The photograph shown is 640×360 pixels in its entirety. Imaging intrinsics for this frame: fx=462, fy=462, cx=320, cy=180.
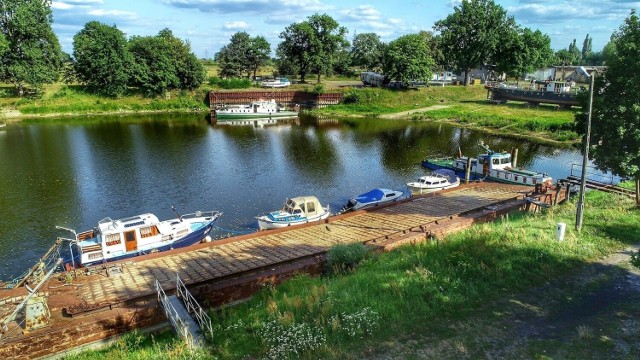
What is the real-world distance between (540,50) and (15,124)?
297ft

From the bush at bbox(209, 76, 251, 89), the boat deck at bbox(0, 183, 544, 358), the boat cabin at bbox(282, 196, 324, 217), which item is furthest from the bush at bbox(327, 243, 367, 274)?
the bush at bbox(209, 76, 251, 89)

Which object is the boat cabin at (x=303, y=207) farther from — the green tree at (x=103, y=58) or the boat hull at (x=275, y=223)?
the green tree at (x=103, y=58)

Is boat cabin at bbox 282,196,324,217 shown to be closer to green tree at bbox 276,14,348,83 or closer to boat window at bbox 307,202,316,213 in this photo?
boat window at bbox 307,202,316,213

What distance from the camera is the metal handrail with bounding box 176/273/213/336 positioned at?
1360 cm

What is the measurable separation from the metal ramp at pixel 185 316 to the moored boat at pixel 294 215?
11348 mm

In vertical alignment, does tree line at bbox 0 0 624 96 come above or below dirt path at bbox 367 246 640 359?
above

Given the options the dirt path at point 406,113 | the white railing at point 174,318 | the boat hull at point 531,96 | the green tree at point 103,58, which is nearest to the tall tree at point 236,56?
the green tree at point 103,58

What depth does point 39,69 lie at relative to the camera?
77688 mm

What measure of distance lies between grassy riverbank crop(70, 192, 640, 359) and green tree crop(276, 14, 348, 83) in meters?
78.9

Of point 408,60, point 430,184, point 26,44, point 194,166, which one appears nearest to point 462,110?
point 408,60

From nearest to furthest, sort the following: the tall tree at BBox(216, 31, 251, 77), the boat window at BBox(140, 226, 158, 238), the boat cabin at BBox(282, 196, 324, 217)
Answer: the boat window at BBox(140, 226, 158, 238)
the boat cabin at BBox(282, 196, 324, 217)
the tall tree at BBox(216, 31, 251, 77)

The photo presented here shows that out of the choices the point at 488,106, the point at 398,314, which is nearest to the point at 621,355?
the point at 398,314

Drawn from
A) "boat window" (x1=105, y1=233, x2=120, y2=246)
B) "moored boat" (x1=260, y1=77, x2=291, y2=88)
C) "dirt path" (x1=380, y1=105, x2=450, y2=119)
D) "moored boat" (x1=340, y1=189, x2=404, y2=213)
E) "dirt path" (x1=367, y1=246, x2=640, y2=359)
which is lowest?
"moored boat" (x1=340, y1=189, x2=404, y2=213)

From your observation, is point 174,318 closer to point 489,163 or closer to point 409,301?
point 409,301
